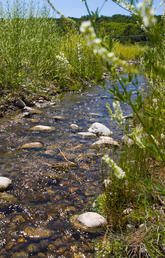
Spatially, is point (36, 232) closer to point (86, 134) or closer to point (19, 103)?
point (86, 134)

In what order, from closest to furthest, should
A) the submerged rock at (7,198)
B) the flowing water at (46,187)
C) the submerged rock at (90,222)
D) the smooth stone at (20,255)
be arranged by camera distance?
the smooth stone at (20,255) → the flowing water at (46,187) → the submerged rock at (90,222) → the submerged rock at (7,198)

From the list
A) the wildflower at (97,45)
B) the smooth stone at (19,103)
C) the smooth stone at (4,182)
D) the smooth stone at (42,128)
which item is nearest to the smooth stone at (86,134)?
the smooth stone at (42,128)

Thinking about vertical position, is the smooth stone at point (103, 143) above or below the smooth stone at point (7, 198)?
→ above

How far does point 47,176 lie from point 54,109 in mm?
2851

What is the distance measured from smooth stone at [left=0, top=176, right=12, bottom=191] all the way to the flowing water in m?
0.06

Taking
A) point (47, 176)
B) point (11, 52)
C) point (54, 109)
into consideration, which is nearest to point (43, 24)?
point (11, 52)

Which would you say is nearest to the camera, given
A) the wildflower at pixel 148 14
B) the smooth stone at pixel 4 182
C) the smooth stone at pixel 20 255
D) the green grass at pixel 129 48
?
the wildflower at pixel 148 14

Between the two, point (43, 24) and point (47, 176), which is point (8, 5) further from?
point (47, 176)

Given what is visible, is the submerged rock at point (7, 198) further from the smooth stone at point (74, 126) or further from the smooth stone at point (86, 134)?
the smooth stone at point (74, 126)

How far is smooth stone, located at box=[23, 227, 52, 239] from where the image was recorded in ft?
5.90

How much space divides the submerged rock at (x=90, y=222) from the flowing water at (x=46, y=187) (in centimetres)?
6

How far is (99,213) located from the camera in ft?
6.82

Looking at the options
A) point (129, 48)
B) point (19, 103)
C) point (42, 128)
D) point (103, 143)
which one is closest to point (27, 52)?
point (19, 103)

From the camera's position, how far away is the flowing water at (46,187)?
174 centimetres
